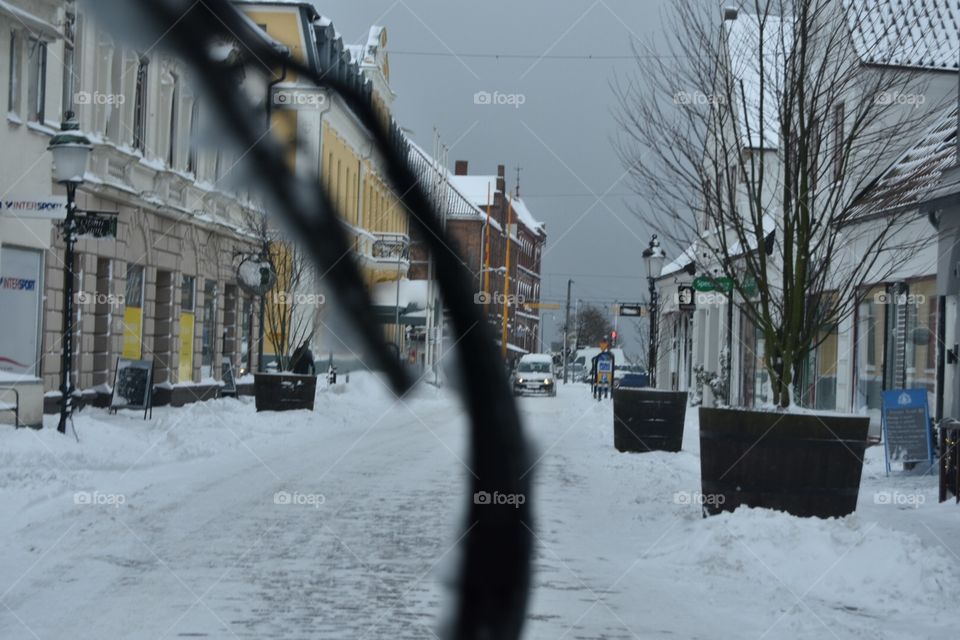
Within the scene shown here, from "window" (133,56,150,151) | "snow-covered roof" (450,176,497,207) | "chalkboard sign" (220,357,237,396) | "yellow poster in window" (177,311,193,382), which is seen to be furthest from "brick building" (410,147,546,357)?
"chalkboard sign" (220,357,237,396)

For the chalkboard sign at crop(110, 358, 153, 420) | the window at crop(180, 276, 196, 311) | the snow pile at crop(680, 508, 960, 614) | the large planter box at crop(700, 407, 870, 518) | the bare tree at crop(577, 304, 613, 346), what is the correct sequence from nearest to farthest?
the snow pile at crop(680, 508, 960, 614) < the large planter box at crop(700, 407, 870, 518) < the chalkboard sign at crop(110, 358, 153, 420) < the window at crop(180, 276, 196, 311) < the bare tree at crop(577, 304, 613, 346)

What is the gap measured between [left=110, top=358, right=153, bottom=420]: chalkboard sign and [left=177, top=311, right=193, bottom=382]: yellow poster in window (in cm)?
534

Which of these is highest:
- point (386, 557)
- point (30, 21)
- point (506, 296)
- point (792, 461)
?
point (30, 21)

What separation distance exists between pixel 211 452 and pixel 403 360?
17568 millimetres

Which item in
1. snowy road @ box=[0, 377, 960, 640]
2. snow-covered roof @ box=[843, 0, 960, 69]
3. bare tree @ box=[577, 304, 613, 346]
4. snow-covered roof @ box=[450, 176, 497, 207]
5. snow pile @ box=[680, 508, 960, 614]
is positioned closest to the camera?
snow-covered roof @ box=[450, 176, 497, 207]

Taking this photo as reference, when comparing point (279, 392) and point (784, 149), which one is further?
point (279, 392)

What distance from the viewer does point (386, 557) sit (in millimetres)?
9562

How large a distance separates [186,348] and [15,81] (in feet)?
34.5

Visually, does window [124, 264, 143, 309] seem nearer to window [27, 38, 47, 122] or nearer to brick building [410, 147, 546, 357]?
window [27, 38, 47, 122]

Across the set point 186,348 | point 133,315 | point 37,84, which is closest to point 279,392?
point 133,315

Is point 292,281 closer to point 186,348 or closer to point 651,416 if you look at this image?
point 651,416

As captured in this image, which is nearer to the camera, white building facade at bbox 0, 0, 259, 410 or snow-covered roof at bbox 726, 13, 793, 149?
snow-covered roof at bbox 726, 13, 793, 149

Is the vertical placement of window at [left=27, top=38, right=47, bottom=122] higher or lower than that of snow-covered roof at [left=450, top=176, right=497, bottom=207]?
higher

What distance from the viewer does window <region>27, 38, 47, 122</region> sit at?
61.0ft
